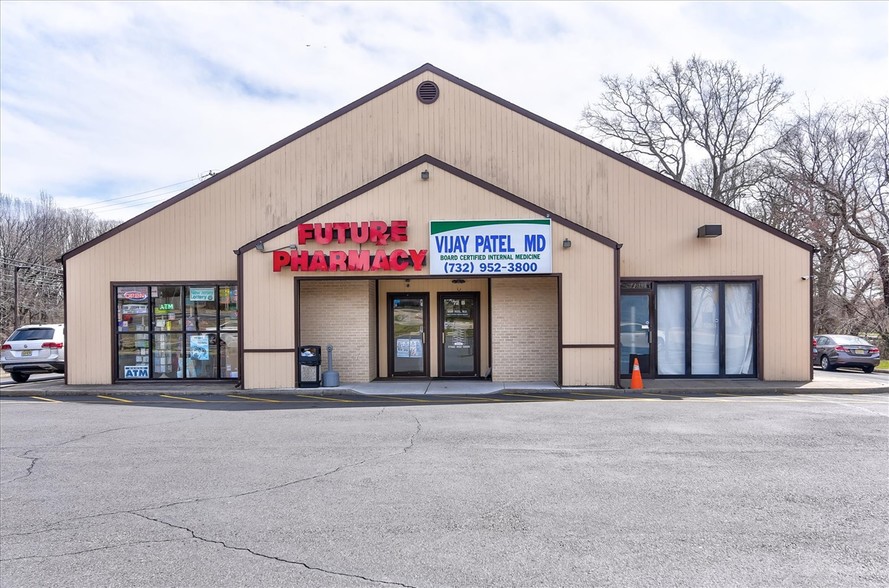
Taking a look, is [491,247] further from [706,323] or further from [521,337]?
[706,323]

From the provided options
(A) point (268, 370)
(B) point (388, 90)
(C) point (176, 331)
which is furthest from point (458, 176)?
(C) point (176, 331)

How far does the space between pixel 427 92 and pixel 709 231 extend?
8.55 meters

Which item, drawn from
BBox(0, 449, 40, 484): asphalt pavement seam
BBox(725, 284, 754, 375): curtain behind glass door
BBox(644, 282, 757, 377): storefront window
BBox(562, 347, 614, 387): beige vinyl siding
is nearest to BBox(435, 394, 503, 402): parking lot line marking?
BBox(562, 347, 614, 387): beige vinyl siding

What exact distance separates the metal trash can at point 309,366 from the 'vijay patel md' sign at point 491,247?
11.4 feet

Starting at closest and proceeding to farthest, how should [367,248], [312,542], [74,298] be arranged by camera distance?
1. [312,542]
2. [367,248]
3. [74,298]

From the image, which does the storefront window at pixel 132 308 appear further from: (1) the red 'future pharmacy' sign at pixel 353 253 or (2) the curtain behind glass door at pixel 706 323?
(2) the curtain behind glass door at pixel 706 323

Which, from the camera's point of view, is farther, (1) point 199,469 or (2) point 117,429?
(2) point 117,429

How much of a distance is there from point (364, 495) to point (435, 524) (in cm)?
113

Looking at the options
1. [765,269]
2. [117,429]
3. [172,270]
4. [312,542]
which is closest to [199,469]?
[312,542]

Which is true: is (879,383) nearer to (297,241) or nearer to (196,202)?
(297,241)

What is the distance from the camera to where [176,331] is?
55.5ft

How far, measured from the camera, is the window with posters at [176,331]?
661 inches

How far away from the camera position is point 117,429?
33.8ft

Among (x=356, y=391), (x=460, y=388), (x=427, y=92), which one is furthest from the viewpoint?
(x=427, y=92)
